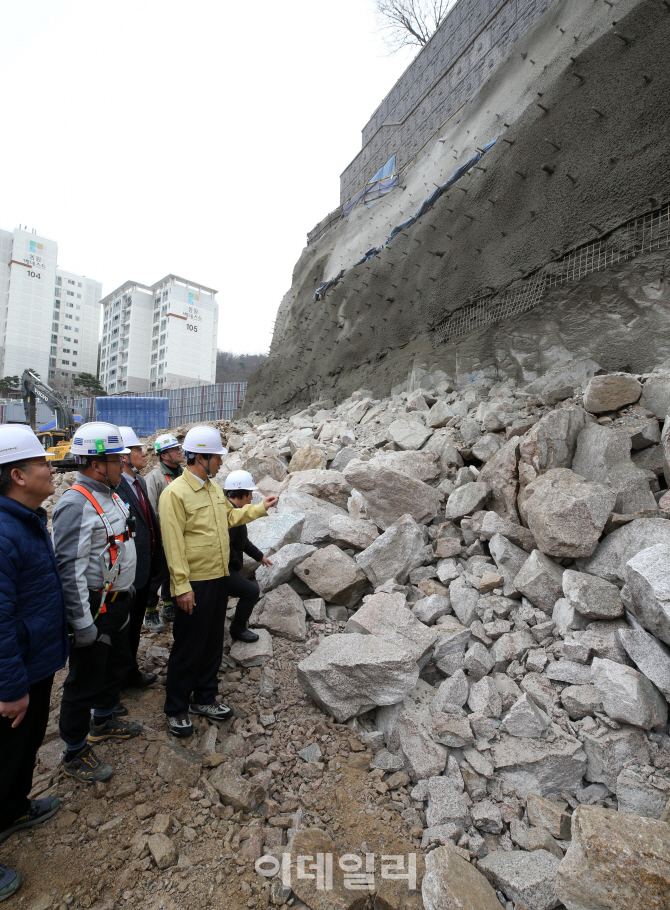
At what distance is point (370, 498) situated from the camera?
4.86 meters

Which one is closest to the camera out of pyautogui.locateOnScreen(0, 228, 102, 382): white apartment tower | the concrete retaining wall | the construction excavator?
the concrete retaining wall

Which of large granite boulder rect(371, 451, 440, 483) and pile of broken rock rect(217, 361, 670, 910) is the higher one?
large granite boulder rect(371, 451, 440, 483)

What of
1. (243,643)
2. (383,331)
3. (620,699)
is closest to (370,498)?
(243,643)

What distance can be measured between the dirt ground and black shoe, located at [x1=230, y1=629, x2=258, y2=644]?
45 centimetres

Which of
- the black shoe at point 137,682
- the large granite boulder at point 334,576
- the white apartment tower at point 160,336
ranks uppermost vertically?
the white apartment tower at point 160,336

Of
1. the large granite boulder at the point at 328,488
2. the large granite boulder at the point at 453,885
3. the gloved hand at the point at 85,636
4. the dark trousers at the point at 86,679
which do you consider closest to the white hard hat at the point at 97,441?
the dark trousers at the point at 86,679

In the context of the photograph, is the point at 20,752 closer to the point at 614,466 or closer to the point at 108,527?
the point at 108,527

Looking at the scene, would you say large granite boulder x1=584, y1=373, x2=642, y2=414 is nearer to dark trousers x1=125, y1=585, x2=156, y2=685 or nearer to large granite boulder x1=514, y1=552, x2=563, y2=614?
large granite boulder x1=514, y1=552, x2=563, y2=614

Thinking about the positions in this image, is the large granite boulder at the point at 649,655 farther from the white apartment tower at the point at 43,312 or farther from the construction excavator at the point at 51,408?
the white apartment tower at the point at 43,312

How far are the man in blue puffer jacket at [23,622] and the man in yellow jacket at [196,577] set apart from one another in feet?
2.24

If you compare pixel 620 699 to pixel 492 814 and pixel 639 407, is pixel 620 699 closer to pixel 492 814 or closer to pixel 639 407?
pixel 492 814

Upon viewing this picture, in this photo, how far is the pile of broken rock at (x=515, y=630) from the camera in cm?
222

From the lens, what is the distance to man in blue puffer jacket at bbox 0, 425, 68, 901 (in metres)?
1.86

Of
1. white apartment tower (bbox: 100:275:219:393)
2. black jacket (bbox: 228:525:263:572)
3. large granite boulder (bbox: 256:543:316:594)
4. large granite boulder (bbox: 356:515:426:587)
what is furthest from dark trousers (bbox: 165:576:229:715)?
white apartment tower (bbox: 100:275:219:393)
